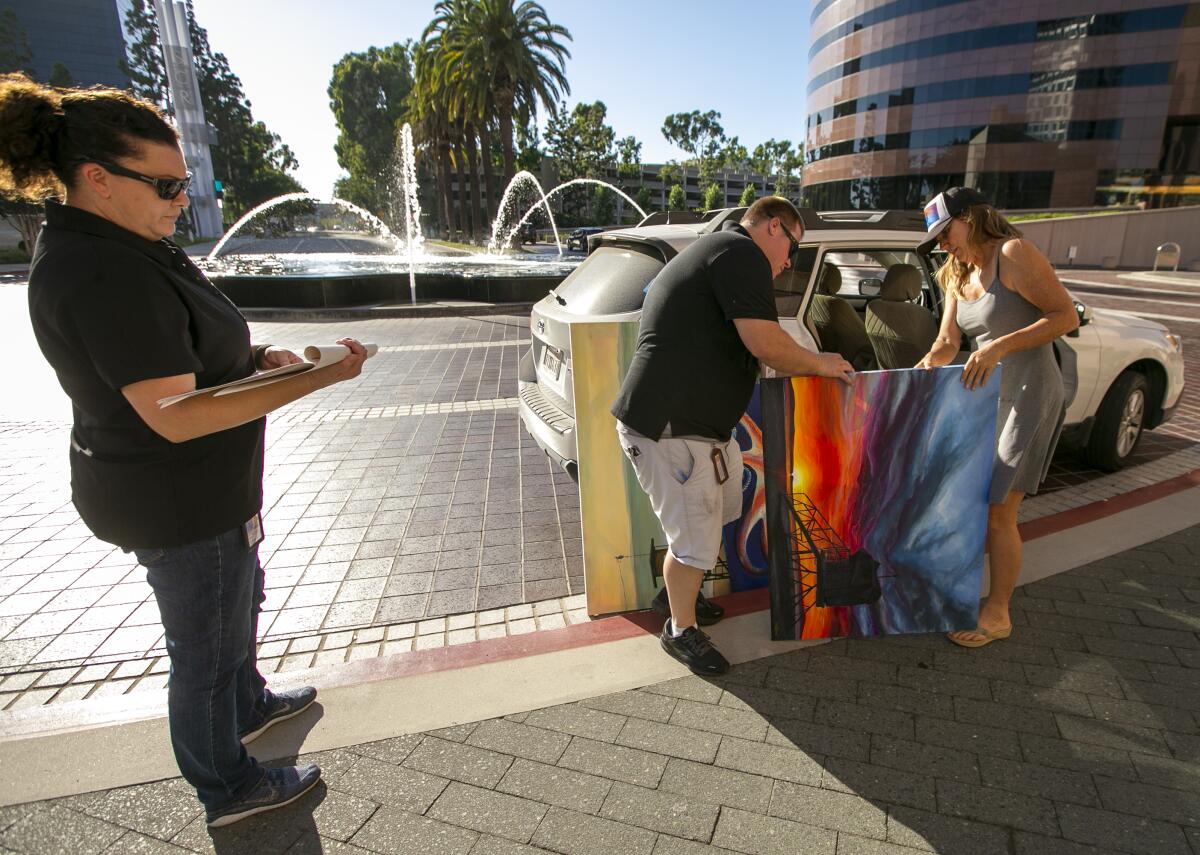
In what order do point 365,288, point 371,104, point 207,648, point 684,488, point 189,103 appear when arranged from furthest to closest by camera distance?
point 371,104 → point 189,103 → point 365,288 → point 684,488 → point 207,648

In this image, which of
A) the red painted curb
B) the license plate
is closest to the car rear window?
the license plate

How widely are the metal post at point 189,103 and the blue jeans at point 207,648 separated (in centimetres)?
7259

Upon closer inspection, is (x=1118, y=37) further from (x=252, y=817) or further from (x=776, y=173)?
(x=776, y=173)

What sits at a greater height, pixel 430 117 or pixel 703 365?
pixel 430 117

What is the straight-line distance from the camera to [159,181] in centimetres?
170

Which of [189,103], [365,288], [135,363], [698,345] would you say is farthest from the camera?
[189,103]

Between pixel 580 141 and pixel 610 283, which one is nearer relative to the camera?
pixel 610 283

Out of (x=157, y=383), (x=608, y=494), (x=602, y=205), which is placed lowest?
(x=608, y=494)

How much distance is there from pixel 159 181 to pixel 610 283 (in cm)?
248

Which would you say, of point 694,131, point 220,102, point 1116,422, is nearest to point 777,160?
point 694,131

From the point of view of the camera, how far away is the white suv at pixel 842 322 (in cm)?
369

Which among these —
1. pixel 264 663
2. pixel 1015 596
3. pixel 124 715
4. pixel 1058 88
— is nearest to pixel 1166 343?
pixel 1015 596

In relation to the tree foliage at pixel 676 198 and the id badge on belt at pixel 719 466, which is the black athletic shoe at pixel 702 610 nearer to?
the id badge on belt at pixel 719 466

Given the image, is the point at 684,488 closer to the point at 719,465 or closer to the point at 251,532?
the point at 719,465
